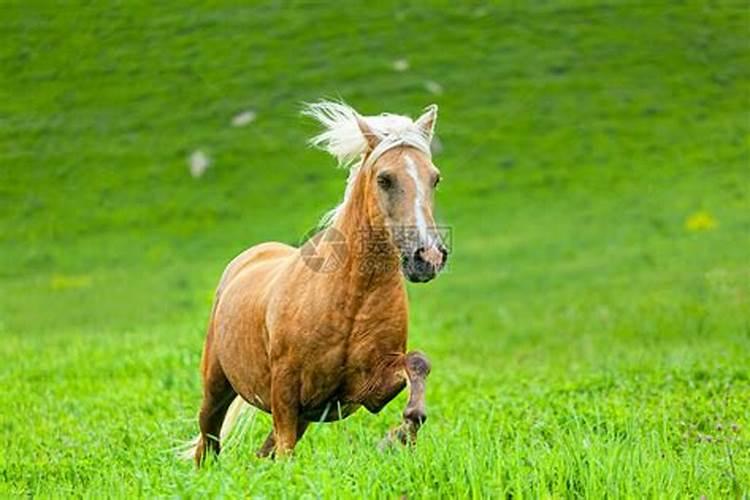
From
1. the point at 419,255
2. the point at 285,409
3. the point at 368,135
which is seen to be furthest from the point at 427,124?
the point at 285,409

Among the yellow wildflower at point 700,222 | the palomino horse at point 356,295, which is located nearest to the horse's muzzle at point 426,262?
the palomino horse at point 356,295

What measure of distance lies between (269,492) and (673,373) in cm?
810

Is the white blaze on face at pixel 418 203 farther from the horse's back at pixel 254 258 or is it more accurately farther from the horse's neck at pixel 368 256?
the horse's back at pixel 254 258

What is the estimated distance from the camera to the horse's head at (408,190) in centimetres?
738

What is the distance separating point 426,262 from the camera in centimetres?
732

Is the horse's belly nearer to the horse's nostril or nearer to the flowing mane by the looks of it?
the flowing mane

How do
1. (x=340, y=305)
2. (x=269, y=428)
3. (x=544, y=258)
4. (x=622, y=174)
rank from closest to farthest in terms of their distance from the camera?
(x=340, y=305)
(x=269, y=428)
(x=544, y=258)
(x=622, y=174)

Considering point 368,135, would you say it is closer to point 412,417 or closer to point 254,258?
point 412,417

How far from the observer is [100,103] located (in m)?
53.2

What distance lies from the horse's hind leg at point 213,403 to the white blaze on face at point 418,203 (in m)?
3.25

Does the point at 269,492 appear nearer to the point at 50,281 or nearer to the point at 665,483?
the point at 665,483

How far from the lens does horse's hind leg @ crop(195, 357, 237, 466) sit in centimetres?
1034

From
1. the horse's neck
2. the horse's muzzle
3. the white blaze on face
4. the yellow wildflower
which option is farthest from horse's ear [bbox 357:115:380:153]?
the yellow wildflower

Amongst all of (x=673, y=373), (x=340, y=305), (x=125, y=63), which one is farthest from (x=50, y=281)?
(x=340, y=305)
